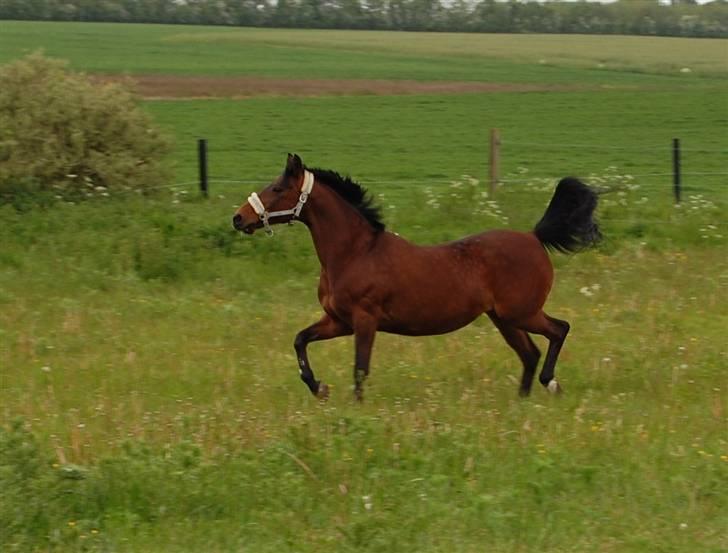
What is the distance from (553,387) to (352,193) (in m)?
2.20

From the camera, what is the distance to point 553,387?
988 cm

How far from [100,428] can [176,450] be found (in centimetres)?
146

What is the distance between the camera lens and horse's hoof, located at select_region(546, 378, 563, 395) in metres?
9.84

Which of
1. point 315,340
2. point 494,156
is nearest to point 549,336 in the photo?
point 315,340

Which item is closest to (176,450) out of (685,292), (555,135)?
(685,292)

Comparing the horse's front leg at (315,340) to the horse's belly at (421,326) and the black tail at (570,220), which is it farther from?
the black tail at (570,220)

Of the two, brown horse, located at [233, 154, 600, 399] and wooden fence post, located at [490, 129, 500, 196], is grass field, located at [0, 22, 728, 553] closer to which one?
wooden fence post, located at [490, 129, 500, 196]

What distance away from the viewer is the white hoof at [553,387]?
32.3ft

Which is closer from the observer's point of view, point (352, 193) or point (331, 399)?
point (331, 399)

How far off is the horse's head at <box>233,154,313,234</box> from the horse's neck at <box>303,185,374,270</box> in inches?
4.7

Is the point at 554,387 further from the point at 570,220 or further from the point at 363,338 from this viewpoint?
the point at 363,338

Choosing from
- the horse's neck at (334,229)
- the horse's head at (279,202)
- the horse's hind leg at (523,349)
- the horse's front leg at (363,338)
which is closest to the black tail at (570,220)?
the horse's hind leg at (523,349)

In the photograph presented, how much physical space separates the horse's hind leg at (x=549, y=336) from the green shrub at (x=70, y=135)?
1035 centimetres

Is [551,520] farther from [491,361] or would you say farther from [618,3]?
[618,3]
